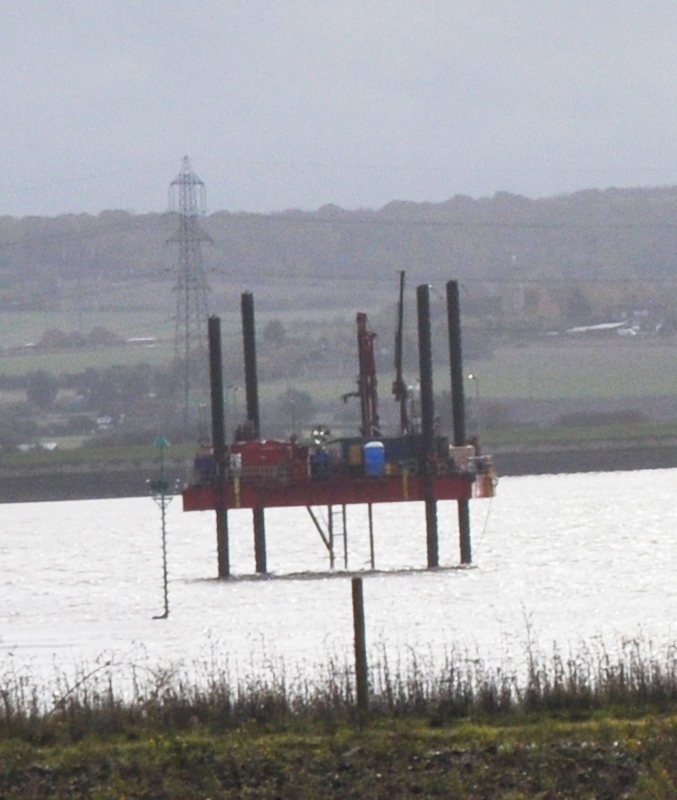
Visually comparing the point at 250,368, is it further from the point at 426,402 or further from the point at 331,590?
the point at 331,590

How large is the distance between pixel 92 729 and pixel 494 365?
520ft

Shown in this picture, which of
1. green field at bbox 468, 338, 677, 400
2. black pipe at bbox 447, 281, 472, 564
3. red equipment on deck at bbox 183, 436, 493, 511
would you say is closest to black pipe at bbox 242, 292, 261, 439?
red equipment on deck at bbox 183, 436, 493, 511

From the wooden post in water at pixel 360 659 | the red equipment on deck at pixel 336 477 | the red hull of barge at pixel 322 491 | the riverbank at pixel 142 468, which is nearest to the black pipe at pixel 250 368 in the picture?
the red hull of barge at pixel 322 491

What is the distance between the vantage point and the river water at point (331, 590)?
37562mm

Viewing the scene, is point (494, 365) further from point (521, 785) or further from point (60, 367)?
point (521, 785)

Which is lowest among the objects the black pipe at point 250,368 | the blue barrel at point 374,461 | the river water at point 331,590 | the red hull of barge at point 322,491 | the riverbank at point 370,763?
the river water at point 331,590

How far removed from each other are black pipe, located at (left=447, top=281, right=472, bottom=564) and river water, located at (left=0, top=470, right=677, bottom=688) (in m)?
1.13

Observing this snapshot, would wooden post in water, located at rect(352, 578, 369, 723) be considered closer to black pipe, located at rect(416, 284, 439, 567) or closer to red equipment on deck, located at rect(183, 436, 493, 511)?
black pipe, located at rect(416, 284, 439, 567)

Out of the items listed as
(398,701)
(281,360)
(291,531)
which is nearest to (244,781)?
(398,701)

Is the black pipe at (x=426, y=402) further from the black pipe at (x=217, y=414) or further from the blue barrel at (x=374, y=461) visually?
the black pipe at (x=217, y=414)

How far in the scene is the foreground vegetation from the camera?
18.6m

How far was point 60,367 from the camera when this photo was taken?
599 feet

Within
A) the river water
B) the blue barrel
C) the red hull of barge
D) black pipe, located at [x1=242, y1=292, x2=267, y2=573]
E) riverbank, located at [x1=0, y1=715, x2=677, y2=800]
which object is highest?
black pipe, located at [x1=242, y1=292, x2=267, y2=573]

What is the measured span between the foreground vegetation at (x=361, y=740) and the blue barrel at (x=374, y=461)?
1440 inches
